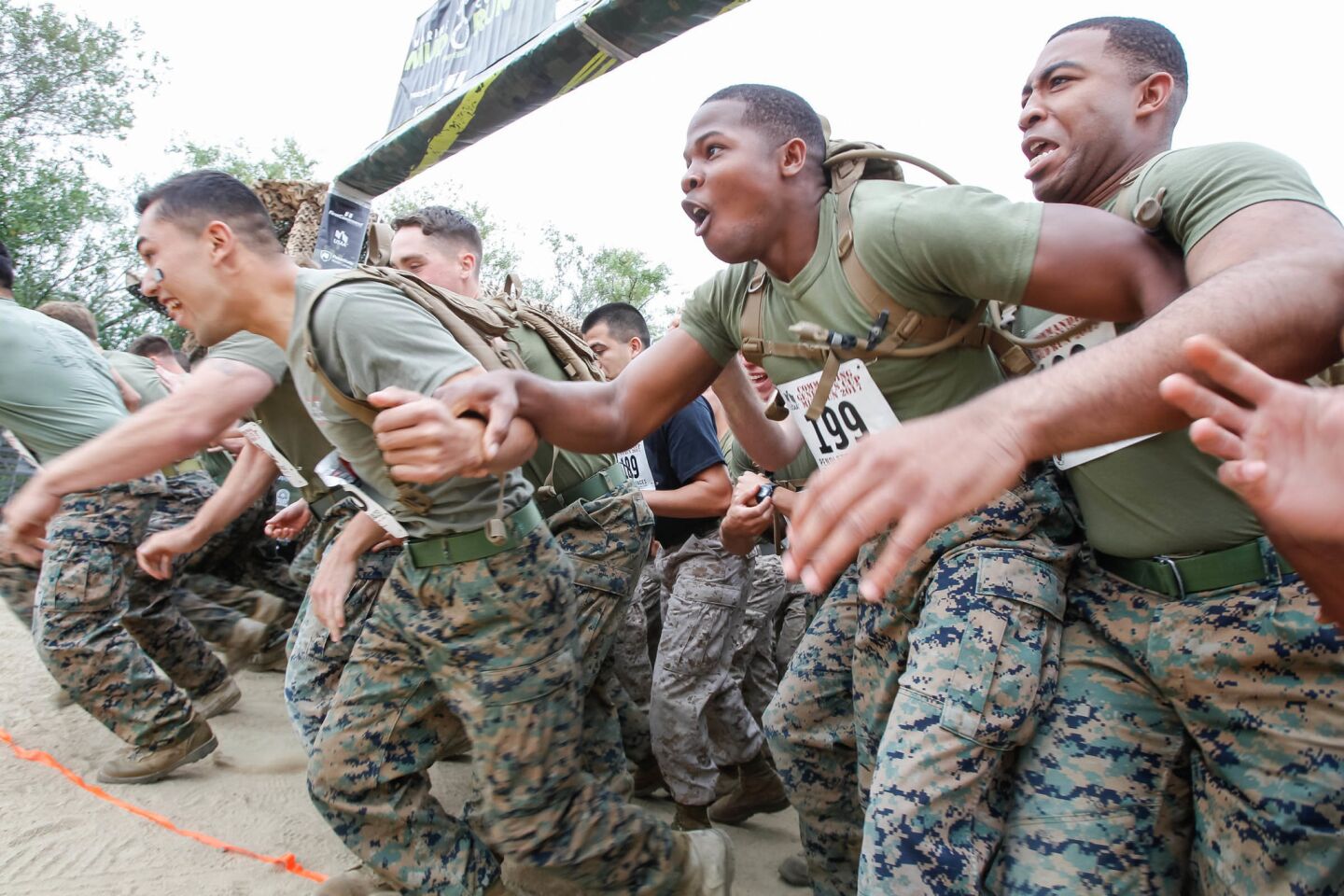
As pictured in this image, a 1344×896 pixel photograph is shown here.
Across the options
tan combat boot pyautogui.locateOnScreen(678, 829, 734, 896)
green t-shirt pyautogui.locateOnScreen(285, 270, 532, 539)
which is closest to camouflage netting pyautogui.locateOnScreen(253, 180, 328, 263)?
green t-shirt pyautogui.locateOnScreen(285, 270, 532, 539)

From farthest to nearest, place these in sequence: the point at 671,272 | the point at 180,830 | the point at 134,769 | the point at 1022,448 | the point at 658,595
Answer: the point at 671,272 → the point at 658,595 → the point at 134,769 → the point at 180,830 → the point at 1022,448

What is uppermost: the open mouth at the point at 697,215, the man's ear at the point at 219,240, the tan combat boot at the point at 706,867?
the open mouth at the point at 697,215

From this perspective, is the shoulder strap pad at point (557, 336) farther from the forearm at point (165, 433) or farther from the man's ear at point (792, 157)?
the man's ear at point (792, 157)

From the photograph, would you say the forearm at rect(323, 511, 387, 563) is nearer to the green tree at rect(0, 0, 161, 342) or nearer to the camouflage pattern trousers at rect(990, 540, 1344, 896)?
the camouflage pattern trousers at rect(990, 540, 1344, 896)

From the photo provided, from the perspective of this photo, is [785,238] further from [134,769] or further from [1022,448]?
[134,769]

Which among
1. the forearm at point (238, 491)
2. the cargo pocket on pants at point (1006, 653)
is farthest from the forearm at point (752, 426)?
the forearm at point (238, 491)

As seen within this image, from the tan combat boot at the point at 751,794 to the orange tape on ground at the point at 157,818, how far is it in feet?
5.30

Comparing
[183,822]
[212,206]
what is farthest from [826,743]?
[183,822]

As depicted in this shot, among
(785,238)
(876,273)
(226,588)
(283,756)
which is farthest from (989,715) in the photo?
(226,588)

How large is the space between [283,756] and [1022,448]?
4.02 m

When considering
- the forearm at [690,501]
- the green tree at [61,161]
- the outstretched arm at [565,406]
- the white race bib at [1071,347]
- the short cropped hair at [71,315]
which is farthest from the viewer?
the green tree at [61,161]

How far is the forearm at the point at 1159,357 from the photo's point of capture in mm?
1166

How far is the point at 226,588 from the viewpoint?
17.1ft

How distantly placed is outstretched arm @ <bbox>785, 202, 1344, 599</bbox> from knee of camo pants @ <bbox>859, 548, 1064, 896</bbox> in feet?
2.31
